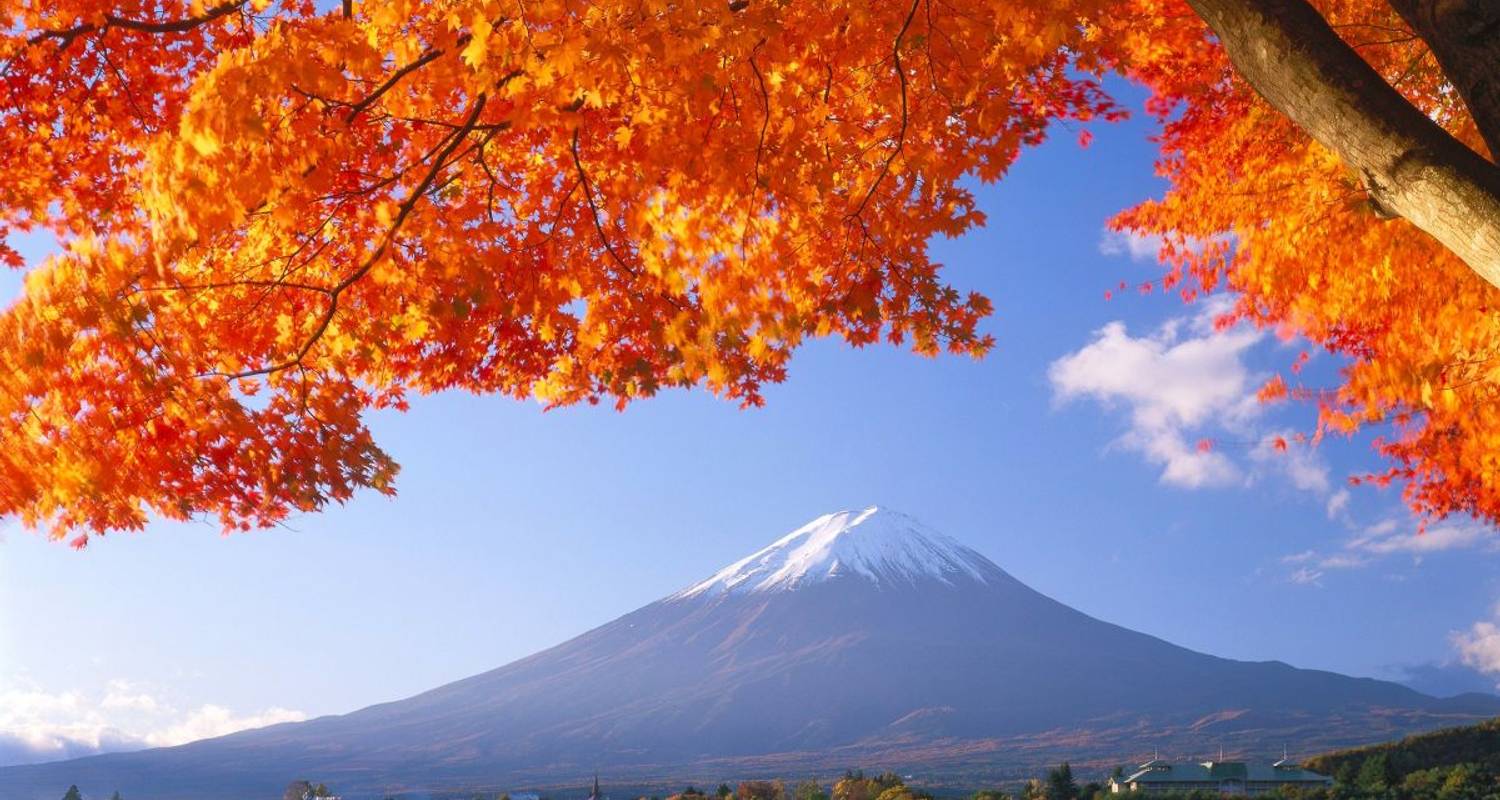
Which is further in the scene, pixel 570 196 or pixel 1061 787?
pixel 1061 787

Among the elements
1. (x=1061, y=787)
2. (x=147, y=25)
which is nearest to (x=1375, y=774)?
(x=1061, y=787)

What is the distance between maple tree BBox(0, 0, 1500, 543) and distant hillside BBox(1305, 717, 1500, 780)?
1081cm

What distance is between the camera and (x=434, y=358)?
8055 mm

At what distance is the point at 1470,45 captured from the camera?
3.12 meters

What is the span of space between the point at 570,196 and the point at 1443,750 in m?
17.6

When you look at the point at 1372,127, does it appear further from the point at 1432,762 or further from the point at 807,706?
the point at 807,706

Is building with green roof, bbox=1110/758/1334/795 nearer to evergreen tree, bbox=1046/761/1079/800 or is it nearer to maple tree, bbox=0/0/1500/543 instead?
evergreen tree, bbox=1046/761/1079/800

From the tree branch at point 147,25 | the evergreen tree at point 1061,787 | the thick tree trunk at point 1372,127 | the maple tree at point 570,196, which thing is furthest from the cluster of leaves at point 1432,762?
the tree branch at point 147,25

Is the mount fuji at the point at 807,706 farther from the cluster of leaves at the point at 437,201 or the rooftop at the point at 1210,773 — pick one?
the cluster of leaves at the point at 437,201

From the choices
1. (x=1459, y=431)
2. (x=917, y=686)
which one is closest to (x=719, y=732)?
(x=917, y=686)

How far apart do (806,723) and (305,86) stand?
134060 mm

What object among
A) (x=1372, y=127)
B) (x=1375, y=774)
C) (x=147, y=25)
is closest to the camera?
(x=1372, y=127)

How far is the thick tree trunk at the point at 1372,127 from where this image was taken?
10.5 ft

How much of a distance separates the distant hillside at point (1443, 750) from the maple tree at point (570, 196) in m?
10.8
